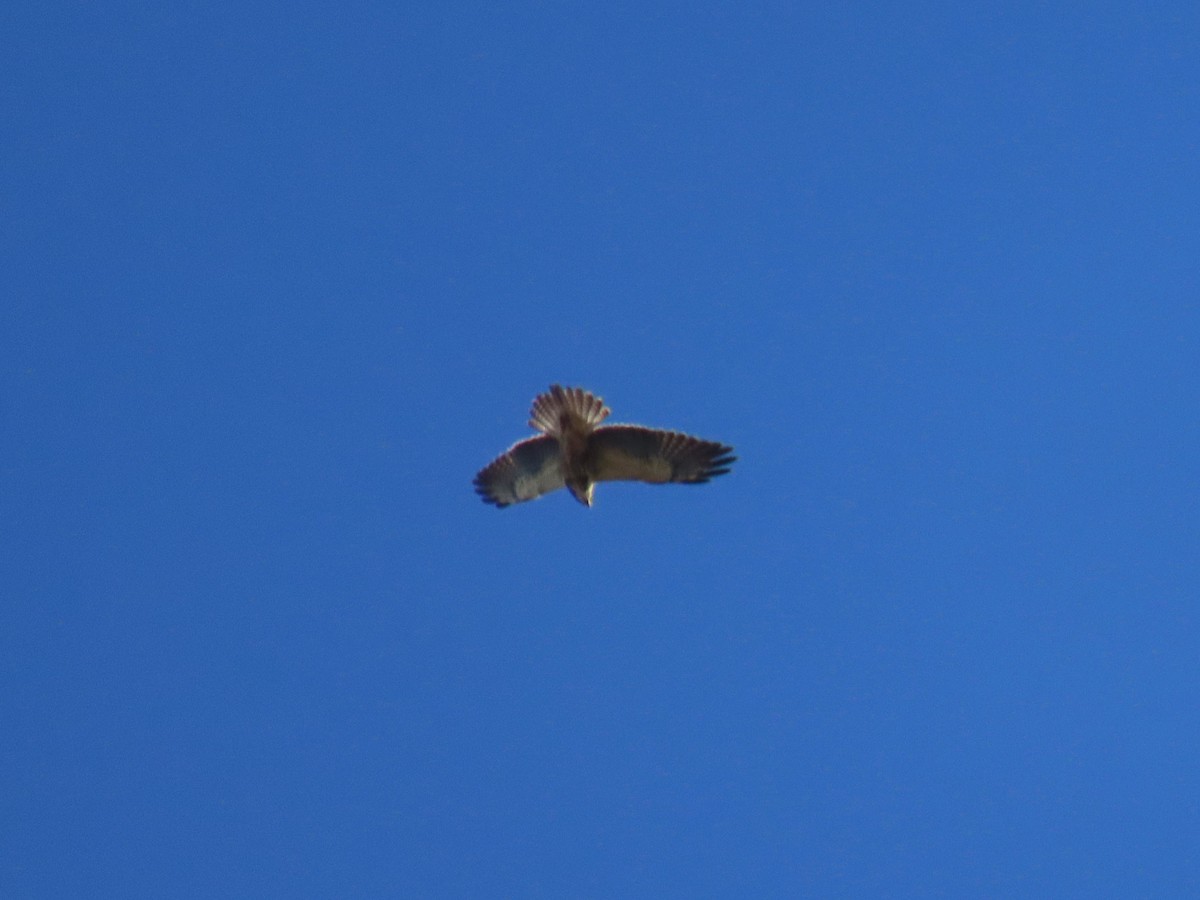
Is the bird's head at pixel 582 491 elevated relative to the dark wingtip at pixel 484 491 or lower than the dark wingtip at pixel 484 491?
lower

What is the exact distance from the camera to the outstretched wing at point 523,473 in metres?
18.7

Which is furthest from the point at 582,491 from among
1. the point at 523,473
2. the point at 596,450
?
the point at 523,473

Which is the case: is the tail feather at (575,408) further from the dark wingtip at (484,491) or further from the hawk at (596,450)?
the dark wingtip at (484,491)

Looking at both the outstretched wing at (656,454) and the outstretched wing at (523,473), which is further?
the outstretched wing at (523,473)

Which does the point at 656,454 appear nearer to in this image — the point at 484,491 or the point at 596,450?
the point at 596,450

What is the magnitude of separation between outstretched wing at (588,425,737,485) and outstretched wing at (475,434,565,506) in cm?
54

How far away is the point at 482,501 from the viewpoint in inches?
773

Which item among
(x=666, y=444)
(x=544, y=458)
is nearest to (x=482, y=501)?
(x=544, y=458)

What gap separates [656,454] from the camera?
1825 cm

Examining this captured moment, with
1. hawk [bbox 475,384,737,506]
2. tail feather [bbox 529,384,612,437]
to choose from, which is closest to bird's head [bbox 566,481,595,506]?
hawk [bbox 475,384,737,506]

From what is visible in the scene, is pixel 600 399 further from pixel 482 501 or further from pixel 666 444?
pixel 482 501

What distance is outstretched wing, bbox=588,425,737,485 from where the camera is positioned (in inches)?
709

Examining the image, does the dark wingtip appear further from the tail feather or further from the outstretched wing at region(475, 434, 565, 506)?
the tail feather

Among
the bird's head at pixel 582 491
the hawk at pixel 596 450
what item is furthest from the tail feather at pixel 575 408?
the bird's head at pixel 582 491
